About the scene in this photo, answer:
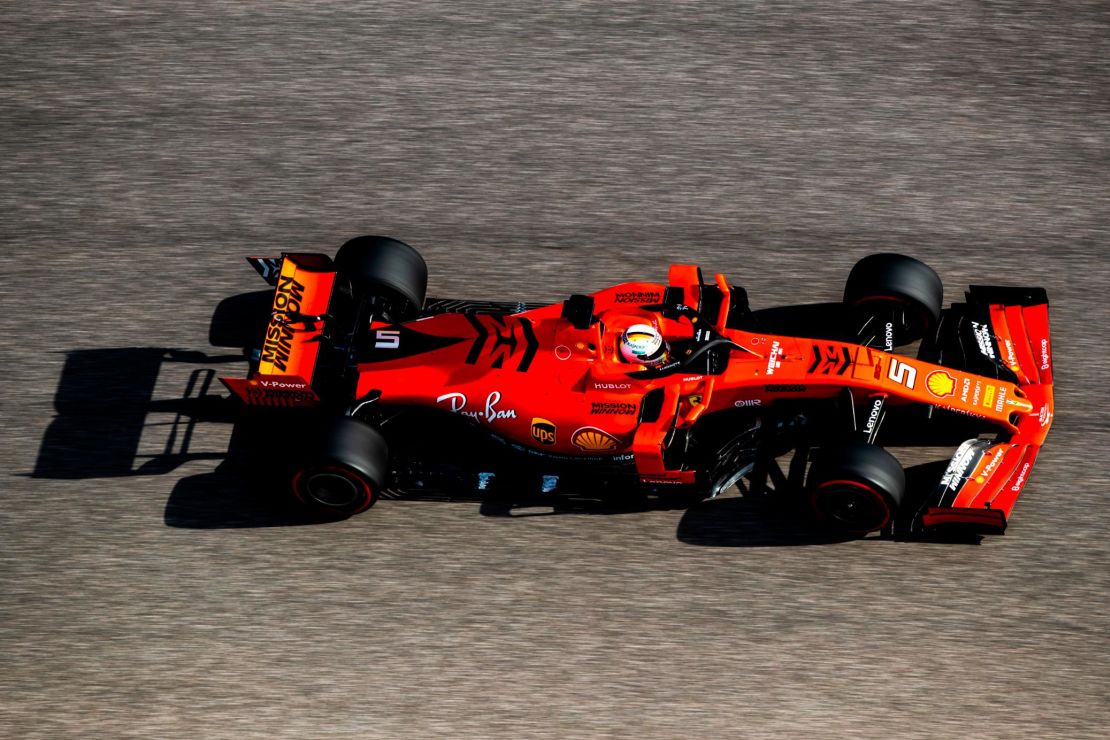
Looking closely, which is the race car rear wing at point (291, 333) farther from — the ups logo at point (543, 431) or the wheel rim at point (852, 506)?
the wheel rim at point (852, 506)

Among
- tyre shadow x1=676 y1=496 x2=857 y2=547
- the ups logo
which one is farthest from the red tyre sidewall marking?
tyre shadow x1=676 y1=496 x2=857 y2=547

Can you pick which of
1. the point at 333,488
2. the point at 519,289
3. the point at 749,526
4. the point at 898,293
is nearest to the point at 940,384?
the point at 898,293

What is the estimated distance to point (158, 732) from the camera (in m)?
7.70

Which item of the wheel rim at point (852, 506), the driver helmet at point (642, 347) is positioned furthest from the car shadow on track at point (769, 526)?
the driver helmet at point (642, 347)

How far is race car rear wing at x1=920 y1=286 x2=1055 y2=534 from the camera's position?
26.4 ft

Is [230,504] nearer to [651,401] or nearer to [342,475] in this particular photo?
[342,475]

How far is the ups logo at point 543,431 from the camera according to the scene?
8.20 m

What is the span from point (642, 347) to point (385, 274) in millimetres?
2130

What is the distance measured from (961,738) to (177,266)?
7322mm

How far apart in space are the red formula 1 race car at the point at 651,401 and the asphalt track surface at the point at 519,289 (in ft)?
1.43

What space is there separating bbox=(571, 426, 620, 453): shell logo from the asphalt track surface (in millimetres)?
702

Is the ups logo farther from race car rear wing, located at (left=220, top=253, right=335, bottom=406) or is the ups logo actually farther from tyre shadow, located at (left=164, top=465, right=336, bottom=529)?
tyre shadow, located at (left=164, top=465, right=336, bottom=529)

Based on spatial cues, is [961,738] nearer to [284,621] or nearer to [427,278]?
[284,621]

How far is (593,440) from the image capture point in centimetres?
817
